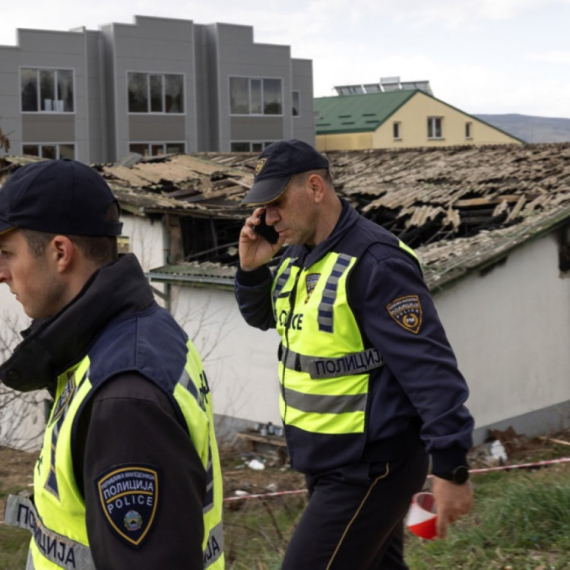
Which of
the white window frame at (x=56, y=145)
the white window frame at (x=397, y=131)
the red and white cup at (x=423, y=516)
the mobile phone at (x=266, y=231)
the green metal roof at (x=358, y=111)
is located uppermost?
the green metal roof at (x=358, y=111)

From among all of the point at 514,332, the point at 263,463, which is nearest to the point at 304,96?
the point at 514,332

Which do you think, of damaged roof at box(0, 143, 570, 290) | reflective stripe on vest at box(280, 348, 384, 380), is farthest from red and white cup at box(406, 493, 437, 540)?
damaged roof at box(0, 143, 570, 290)

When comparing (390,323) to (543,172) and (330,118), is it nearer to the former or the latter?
(543,172)

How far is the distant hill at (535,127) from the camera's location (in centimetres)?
7831

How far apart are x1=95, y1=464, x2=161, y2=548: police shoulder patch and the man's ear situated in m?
0.50

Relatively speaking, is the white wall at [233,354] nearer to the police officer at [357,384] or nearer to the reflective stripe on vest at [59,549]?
the police officer at [357,384]

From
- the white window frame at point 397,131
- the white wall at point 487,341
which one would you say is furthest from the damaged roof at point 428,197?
the white window frame at point 397,131

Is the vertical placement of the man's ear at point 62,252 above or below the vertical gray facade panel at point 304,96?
below

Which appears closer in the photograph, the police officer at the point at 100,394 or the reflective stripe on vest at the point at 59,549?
the police officer at the point at 100,394

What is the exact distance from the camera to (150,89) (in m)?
46.8

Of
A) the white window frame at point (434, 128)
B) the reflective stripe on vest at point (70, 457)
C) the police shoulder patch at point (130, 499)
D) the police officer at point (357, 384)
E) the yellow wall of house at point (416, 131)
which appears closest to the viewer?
the police shoulder patch at point (130, 499)

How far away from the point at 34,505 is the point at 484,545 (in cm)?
334

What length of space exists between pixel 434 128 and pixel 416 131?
2.07 meters

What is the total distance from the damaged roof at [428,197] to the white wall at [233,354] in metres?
0.45
